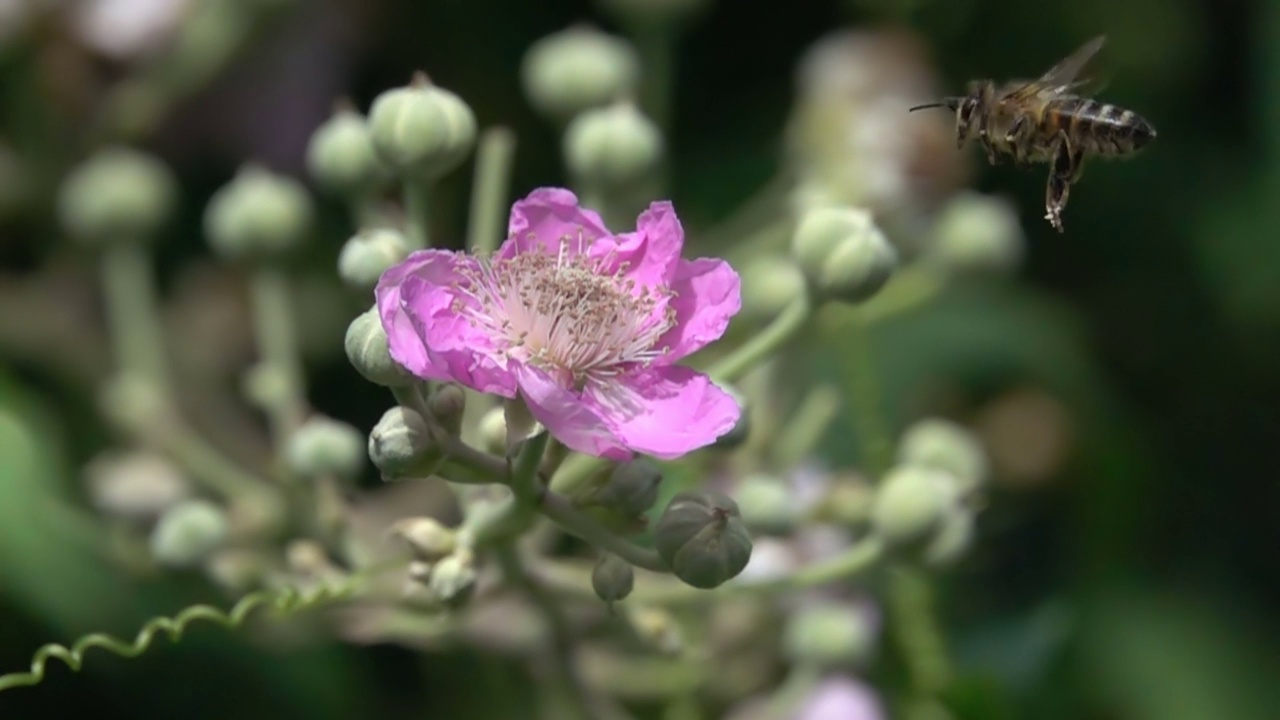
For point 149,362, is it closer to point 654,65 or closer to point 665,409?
point 654,65

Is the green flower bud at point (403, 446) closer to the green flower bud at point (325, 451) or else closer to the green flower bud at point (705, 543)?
the green flower bud at point (705, 543)

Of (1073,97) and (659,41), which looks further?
(659,41)

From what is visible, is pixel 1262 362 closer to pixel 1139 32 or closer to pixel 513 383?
pixel 1139 32

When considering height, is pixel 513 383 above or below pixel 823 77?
below

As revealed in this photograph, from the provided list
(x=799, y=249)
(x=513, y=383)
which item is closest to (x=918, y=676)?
(x=799, y=249)

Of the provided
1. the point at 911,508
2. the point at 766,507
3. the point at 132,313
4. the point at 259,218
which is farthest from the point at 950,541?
the point at 132,313

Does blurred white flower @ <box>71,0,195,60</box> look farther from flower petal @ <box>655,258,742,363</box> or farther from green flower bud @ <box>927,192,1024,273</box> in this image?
flower petal @ <box>655,258,742,363</box>
